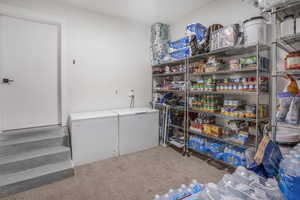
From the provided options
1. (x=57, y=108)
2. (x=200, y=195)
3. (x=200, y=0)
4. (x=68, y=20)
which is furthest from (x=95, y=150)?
(x=200, y=0)

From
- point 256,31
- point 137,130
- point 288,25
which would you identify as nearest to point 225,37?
point 256,31

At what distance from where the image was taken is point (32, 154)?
2.19 meters

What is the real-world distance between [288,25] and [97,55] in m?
3.01

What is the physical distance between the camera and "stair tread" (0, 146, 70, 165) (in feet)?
6.67

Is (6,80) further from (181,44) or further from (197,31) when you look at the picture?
(197,31)

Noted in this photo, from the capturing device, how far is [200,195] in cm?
83

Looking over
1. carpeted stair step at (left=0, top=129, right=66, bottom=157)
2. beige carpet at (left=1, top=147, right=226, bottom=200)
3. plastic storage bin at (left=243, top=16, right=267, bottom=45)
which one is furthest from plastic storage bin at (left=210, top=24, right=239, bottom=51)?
carpeted stair step at (left=0, top=129, right=66, bottom=157)

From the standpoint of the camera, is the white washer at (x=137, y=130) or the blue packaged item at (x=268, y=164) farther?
the white washer at (x=137, y=130)

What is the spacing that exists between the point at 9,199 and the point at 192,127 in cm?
276

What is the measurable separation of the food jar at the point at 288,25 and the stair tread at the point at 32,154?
3.25 metres

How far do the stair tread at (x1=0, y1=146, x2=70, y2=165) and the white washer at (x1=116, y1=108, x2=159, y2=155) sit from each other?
0.98 metres

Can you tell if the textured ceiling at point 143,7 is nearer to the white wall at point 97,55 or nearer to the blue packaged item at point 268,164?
the white wall at point 97,55

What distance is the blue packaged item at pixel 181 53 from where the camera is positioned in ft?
9.07

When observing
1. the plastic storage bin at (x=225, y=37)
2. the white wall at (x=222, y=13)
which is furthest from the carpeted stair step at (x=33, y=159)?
the white wall at (x=222, y=13)
